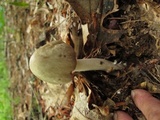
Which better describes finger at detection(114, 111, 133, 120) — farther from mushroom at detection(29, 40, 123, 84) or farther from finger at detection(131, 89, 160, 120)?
mushroom at detection(29, 40, 123, 84)

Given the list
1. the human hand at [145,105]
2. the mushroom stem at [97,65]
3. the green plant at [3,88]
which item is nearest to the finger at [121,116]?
the human hand at [145,105]

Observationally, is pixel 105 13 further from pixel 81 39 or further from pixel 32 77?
pixel 32 77

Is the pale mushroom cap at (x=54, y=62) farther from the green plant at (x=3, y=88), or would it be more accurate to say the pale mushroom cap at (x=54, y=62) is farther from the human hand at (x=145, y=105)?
the green plant at (x=3, y=88)

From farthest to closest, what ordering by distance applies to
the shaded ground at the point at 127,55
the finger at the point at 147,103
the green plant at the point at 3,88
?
the green plant at the point at 3,88, the shaded ground at the point at 127,55, the finger at the point at 147,103

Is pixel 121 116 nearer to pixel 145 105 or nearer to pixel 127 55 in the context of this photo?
pixel 145 105

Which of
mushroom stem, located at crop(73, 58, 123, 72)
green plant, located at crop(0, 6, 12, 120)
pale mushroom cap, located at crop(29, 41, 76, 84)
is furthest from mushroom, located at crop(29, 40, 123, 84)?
green plant, located at crop(0, 6, 12, 120)

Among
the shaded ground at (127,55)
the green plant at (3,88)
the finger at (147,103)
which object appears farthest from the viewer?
the green plant at (3,88)

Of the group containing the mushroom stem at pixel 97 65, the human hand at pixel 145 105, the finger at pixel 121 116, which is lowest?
the finger at pixel 121 116

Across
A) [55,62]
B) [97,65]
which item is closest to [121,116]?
[97,65]

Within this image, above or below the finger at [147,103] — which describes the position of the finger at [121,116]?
below
